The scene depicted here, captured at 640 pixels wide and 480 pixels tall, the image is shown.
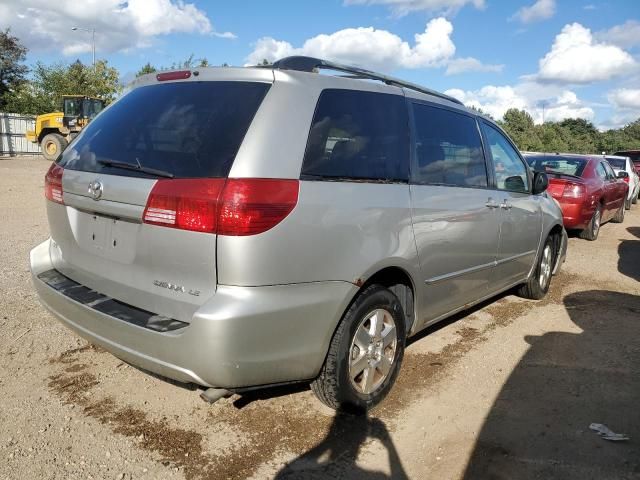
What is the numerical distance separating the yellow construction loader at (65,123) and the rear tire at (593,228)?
2028 centimetres

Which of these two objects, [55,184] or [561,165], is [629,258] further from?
[55,184]

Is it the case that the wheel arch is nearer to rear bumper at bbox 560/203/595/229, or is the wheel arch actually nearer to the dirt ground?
the dirt ground

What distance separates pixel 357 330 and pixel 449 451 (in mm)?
789

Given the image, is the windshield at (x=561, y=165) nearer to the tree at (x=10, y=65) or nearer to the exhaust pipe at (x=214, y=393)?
the exhaust pipe at (x=214, y=393)

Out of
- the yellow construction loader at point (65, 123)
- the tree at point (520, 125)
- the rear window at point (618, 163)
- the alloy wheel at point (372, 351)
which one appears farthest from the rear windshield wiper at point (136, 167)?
the tree at point (520, 125)

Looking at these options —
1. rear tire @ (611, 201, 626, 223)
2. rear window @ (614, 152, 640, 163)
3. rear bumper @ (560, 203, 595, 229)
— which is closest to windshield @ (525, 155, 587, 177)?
rear bumper @ (560, 203, 595, 229)

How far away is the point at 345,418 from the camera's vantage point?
317 cm

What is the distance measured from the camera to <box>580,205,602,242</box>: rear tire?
9586mm

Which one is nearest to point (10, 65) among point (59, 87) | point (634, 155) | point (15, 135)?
point (59, 87)

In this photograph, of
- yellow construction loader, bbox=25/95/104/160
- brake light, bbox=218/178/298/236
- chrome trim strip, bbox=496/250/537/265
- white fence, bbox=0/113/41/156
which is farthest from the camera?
white fence, bbox=0/113/41/156

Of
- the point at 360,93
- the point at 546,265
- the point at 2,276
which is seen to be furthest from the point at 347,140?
the point at 2,276

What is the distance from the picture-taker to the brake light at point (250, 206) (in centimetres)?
238

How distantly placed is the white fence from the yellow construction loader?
15.9 ft

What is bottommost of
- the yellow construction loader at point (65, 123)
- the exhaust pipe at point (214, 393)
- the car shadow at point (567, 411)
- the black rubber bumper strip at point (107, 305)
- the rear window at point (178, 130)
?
the car shadow at point (567, 411)
